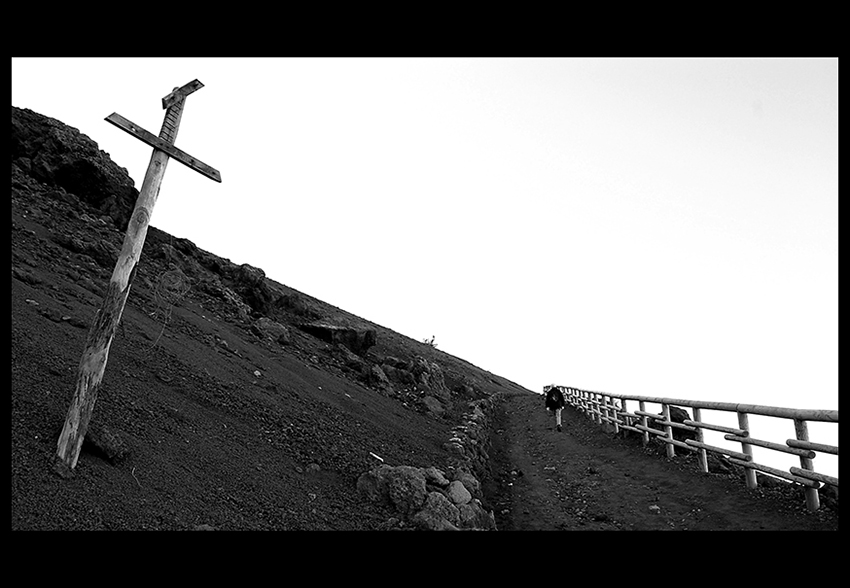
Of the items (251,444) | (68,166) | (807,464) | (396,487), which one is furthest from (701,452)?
(68,166)

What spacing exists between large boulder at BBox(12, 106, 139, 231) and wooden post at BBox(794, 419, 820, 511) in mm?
25931

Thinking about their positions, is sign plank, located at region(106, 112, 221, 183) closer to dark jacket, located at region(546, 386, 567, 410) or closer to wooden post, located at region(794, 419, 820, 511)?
wooden post, located at region(794, 419, 820, 511)

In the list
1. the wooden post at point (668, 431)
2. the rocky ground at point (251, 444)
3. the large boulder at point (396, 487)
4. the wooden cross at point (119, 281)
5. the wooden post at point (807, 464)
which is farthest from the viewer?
the wooden post at point (668, 431)

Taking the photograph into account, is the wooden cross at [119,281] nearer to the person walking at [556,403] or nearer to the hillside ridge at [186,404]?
the hillside ridge at [186,404]

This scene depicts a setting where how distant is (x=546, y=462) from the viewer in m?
13.9

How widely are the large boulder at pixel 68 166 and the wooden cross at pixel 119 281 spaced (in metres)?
19.5

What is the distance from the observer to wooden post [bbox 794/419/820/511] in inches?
260

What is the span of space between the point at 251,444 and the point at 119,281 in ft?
12.4

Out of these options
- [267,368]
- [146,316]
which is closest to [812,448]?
[267,368]

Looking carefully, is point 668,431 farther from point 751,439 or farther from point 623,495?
point 751,439

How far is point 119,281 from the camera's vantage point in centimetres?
641

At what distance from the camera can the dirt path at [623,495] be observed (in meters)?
7.20

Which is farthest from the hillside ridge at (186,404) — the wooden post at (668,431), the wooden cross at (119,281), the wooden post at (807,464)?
the wooden post at (807,464)
